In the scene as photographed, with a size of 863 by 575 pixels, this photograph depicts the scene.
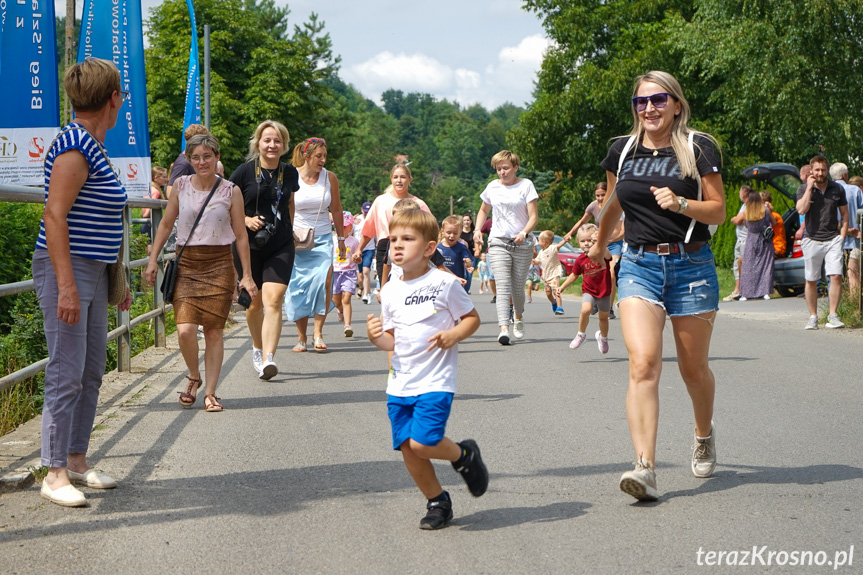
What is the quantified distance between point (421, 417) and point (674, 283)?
4.94 ft

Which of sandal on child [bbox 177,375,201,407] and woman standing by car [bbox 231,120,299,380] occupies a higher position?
woman standing by car [bbox 231,120,299,380]

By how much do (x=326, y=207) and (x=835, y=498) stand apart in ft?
21.3

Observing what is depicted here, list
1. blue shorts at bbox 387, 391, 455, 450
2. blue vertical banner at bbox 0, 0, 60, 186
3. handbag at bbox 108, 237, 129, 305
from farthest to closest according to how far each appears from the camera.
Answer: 1. blue vertical banner at bbox 0, 0, 60, 186
2. handbag at bbox 108, 237, 129, 305
3. blue shorts at bbox 387, 391, 455, 450

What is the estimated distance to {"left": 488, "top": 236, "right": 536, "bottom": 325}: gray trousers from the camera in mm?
12234

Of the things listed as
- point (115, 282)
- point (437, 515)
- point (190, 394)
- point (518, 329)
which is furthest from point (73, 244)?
A: point (518, 329)

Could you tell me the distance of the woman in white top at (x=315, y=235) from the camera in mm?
10320

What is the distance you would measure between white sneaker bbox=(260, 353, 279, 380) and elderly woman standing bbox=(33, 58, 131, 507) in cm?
374

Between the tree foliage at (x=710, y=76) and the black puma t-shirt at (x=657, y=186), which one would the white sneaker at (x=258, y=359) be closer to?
the black puma t-shirt at (x=657, y=186)

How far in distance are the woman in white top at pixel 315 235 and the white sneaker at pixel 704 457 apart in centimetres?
509

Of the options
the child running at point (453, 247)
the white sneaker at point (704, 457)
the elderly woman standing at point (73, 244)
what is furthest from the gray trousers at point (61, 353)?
the child running at point (453, 247)

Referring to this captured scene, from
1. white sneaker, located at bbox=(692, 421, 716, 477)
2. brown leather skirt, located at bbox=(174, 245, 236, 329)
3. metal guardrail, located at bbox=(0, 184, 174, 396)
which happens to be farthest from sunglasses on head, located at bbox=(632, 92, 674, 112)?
brown leather skirt, located at bbox=(174, 245, 236, 329)

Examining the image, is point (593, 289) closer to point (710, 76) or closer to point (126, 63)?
point (126, 63)

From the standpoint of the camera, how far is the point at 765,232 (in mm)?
20047

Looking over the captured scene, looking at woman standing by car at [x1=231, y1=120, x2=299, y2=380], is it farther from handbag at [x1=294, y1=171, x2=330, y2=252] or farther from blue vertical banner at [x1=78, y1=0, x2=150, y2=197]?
blue vertical banner at [x1=78, y1=0, x2=150, y2=197]
